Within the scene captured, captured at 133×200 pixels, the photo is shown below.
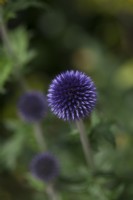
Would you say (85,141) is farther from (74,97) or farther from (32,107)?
(32,107)

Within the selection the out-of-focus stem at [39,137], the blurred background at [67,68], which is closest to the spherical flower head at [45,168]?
the blurred background at [67,68]

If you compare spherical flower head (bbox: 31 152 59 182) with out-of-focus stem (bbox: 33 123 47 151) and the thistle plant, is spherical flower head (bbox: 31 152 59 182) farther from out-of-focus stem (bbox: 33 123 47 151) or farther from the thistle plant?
the thistle plant

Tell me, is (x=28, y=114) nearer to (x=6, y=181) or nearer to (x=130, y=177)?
(x=130, y=177)

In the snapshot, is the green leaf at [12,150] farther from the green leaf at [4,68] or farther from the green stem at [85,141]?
the green stem at [85,141]

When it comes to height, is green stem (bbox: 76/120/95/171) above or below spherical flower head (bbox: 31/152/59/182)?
below

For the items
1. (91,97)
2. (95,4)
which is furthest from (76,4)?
(91,97)

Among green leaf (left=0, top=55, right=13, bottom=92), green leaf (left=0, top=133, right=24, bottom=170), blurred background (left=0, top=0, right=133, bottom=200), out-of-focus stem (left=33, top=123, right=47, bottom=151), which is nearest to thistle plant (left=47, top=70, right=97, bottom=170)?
green leaf (left=0, top=55, right=13, bottom=92)
